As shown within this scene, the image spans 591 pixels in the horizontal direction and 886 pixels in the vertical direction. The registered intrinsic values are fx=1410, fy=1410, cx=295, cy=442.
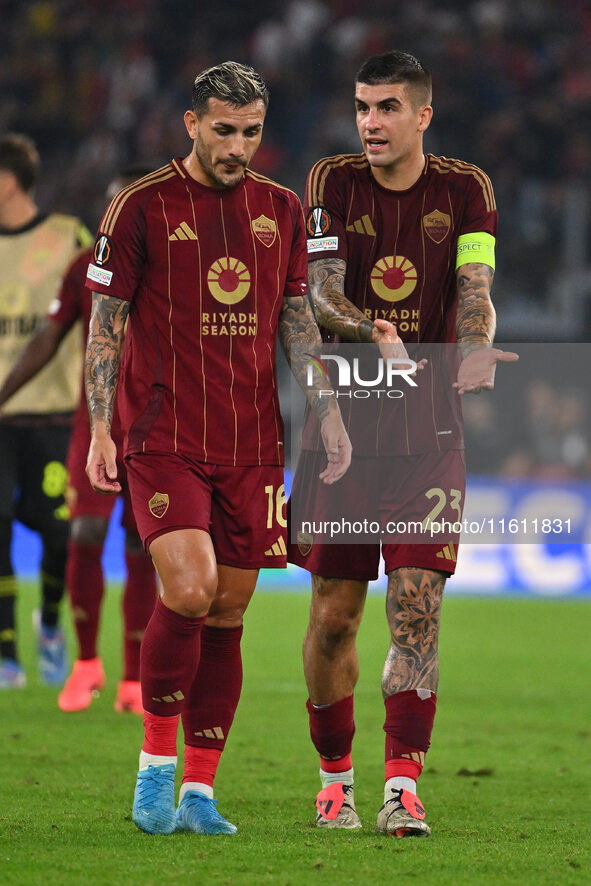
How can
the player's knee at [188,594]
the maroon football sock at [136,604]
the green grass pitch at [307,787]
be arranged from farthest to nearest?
1. the maroon football sock at [136,604]
2. the player's knee at [188,594]
3. the green grass pitch at [307,787]

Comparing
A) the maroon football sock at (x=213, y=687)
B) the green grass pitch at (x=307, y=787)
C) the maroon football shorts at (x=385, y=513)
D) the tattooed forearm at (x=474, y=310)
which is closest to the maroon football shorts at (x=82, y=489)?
the green grass pitch at (x=307, y=787)

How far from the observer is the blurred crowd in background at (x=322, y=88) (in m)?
13.6

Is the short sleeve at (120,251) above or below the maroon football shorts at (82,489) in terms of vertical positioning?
above

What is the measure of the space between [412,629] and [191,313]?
1.06m

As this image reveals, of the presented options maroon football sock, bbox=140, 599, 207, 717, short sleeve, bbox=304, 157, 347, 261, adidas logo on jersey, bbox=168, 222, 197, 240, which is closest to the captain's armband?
short sleeve, bbox=304, 157, 347, 261

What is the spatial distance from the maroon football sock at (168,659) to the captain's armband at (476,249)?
1285 millimetres

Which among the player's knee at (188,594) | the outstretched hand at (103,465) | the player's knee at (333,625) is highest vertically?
the outstretched hand at (103,465)

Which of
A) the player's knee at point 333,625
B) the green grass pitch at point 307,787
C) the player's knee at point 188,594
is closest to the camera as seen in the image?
the green grass pitch at point 307,787

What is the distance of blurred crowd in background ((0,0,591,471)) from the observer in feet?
44.8

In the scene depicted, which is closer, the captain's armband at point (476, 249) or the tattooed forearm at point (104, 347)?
the tattooed forearm at point (104, 347)

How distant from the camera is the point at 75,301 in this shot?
21.4 feet

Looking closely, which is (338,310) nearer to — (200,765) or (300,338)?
(300,338)

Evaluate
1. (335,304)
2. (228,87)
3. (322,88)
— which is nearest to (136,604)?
(335,304)

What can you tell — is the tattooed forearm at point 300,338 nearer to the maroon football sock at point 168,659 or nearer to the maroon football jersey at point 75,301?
the maroon football sock at point 168,659
